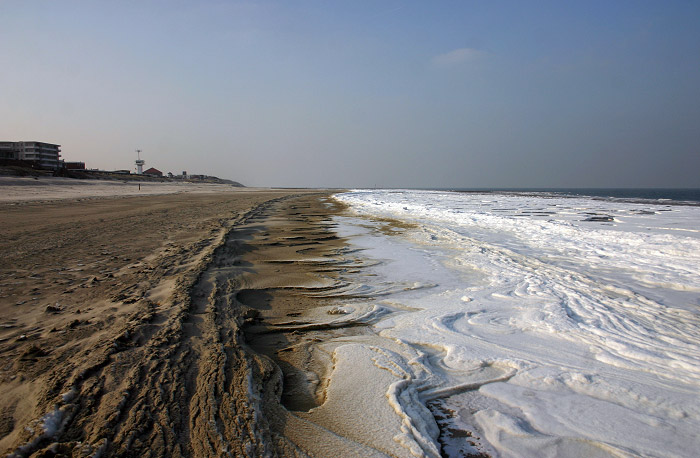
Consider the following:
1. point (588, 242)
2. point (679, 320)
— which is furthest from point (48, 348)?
point (588, 242)

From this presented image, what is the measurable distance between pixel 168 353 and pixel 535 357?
265cm

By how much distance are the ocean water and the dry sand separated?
0.40 meters

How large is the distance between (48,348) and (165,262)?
2722 mm

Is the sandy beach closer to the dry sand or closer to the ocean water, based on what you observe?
the dry sand

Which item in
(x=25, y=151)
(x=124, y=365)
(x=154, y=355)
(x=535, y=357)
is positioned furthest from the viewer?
(x=25, y=151)

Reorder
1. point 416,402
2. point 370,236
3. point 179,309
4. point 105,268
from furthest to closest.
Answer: point 370,236
point 105,268
point 179,309
point 416,402

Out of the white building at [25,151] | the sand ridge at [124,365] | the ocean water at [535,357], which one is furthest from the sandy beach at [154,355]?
the white building at [25,151]

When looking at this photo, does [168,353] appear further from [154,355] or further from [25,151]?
[25,151]

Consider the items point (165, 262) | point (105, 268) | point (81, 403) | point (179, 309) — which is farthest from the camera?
point (165, 262)

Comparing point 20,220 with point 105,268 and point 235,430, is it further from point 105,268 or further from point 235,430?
point 235,430

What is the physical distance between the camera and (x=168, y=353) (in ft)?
8.53

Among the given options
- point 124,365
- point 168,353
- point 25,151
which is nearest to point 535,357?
point 168,353

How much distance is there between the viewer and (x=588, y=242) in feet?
26.6

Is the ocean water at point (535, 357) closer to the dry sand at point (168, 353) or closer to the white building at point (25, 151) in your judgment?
the dry sand at point (168, 353)
